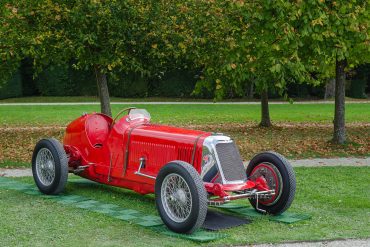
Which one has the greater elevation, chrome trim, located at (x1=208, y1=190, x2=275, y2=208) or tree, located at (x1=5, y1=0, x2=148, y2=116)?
tree, located at (x1=5, y1=0, x2=148, y2=116)

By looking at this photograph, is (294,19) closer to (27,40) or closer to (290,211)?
(290,211)

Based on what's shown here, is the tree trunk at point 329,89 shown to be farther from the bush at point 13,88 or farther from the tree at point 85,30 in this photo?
the tree at point 85,30

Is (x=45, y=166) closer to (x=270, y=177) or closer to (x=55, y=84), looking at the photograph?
(x=270, y=177)

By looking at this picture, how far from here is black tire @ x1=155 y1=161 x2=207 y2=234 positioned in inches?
272

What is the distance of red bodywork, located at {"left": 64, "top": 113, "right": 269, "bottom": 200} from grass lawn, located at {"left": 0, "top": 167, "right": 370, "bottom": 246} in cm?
38

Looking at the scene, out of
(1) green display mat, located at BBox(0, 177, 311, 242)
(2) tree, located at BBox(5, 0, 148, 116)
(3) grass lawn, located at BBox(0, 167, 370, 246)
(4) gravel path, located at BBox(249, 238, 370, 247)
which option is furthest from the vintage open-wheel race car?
(2) tree, located at BBox(5, 0, 148, 116)

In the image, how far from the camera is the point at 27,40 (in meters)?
14.6

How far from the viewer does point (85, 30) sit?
591 inches

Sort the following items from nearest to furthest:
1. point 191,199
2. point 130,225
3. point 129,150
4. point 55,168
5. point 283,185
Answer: point 191,199
point 130,225
point 283,185
point 129,150
point 55,168

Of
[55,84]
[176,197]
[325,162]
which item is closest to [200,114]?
[325,162]

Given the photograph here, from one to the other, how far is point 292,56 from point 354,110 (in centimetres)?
1771

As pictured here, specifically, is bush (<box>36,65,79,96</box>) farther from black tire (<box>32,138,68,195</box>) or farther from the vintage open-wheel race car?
black tire (<box>32,138,68,195</box>)

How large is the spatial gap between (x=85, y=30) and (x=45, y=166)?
6.26 m

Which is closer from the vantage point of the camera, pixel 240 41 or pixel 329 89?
pixel 240 41
